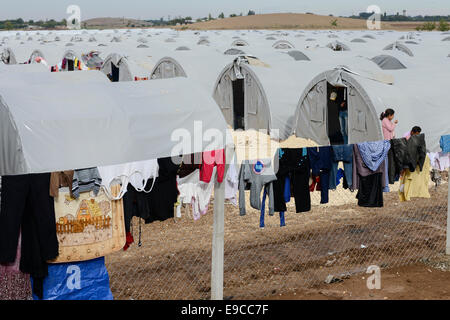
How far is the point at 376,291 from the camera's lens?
7863mm

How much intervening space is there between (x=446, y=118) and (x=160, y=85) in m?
7.23

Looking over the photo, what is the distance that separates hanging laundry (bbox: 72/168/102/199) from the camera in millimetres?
6335

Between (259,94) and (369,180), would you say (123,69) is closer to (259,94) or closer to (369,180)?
(259,94)

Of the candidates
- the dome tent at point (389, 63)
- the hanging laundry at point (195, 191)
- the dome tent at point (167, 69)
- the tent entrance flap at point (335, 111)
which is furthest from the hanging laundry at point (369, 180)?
the dome tent at point (389, 63)

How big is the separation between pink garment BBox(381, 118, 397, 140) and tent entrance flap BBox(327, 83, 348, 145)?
6.93ft

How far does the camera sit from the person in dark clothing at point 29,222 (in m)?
5.86

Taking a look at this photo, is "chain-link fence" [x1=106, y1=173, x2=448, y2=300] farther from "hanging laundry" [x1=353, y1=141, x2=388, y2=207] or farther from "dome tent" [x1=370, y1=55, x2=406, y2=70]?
"dome tent" [x1=370, y1=55, x2=406, y2=70]

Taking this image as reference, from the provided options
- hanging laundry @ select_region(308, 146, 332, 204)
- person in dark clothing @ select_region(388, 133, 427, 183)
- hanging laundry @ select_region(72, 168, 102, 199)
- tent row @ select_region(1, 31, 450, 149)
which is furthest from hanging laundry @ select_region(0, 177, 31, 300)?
tent row @ select_region(1, 31, 450, 149)

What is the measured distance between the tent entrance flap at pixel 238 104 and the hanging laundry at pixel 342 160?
1008cm

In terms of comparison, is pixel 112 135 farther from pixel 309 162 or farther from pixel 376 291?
pixel 376 291

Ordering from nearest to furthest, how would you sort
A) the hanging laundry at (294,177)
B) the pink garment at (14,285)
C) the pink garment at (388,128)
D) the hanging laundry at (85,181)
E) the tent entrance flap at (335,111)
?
the pink garment at (14,285) < the hanging laundry at (85,181) < the hanging laundry at (294,177) < the pink garment at (388,128) < the tent entrance flap at (335,111)

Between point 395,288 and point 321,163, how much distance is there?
1.92 metres

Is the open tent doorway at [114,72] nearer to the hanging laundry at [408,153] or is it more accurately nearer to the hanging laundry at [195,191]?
the hanging laundry at [408,153]
